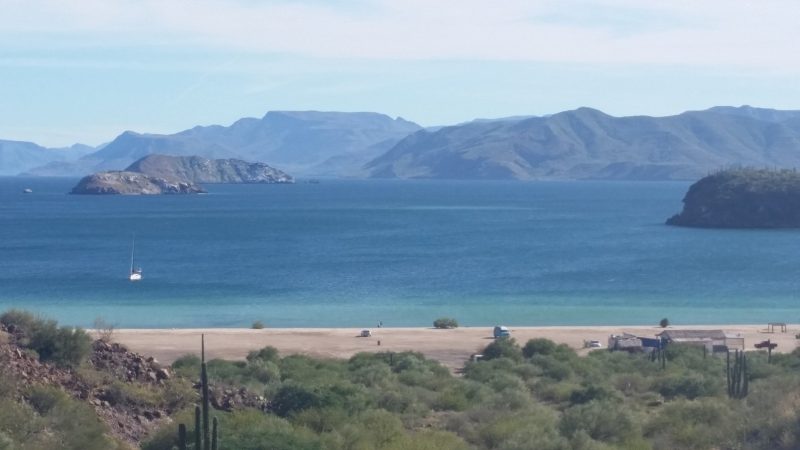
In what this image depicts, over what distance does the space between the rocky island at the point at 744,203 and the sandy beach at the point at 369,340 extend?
258 feet

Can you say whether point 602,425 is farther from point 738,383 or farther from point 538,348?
point 538,348

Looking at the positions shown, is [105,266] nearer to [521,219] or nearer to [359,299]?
[359,299]

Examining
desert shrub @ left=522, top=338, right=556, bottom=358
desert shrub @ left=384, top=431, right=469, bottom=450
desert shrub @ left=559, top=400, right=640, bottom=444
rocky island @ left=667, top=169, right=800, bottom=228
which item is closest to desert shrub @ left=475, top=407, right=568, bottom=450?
desert shrub @ left=559, top=400, right=640, bottom=444

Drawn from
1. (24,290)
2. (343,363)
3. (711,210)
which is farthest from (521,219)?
(343,363)

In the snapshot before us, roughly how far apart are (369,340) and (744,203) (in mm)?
92950

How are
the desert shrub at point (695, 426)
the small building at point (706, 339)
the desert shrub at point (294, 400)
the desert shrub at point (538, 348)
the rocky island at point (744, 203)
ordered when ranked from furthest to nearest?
the rocky island at point (744, 203) < the small building at point (706, 339) < the desert shrub at point (538, 348) < the desert shrub at point (294, 400) < the desert shrub at point (695, 426)

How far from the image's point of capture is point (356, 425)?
16578mm

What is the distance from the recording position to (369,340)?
3991cm

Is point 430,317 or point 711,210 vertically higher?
point 711,210

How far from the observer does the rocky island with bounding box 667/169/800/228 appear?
122 metres

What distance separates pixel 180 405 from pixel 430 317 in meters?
34.9

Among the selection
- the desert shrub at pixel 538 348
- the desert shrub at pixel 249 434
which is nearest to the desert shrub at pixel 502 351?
the desert shrub at pixel 538 348

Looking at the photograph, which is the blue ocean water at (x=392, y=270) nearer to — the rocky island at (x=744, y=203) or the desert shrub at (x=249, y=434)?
the rocky island at (x=744, y=203)

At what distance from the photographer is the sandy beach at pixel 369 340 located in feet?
117
